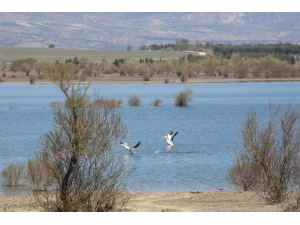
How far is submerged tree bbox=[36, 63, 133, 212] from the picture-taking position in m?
13.3

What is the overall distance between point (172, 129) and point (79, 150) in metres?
33.6

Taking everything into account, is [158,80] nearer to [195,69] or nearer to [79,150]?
[195,69]

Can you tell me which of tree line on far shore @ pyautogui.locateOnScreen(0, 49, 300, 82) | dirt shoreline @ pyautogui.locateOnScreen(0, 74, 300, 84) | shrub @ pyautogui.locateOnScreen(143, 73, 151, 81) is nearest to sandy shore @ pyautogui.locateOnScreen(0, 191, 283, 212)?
dirt shoreline @ pyautogui.locateOnScreen(0, 74, 300, 84)

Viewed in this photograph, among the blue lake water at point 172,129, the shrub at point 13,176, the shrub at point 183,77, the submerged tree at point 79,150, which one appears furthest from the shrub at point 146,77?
the submerged tree at point 79,150

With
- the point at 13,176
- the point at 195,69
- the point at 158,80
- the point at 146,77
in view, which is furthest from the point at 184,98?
the point at 195,69

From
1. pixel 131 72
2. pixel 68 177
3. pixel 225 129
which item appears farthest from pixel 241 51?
pixel 68 177

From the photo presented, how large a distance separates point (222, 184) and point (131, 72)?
82296 millimetres

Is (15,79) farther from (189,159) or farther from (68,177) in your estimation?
(68,177)

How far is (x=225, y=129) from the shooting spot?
45.5 meters

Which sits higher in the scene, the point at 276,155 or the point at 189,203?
the point at 276,155

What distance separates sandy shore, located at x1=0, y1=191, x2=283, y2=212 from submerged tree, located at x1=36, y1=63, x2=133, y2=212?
0.89m

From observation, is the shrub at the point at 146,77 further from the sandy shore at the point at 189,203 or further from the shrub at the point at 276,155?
the shrub at the point at 276,155

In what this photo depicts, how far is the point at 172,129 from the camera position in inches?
1843

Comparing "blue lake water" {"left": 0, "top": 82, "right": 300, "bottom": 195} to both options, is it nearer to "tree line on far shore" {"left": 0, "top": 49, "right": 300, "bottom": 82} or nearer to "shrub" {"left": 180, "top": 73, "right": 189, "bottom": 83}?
"shrub" {"left": 180, "top": 73, "right": 189, "bottom": 83}
